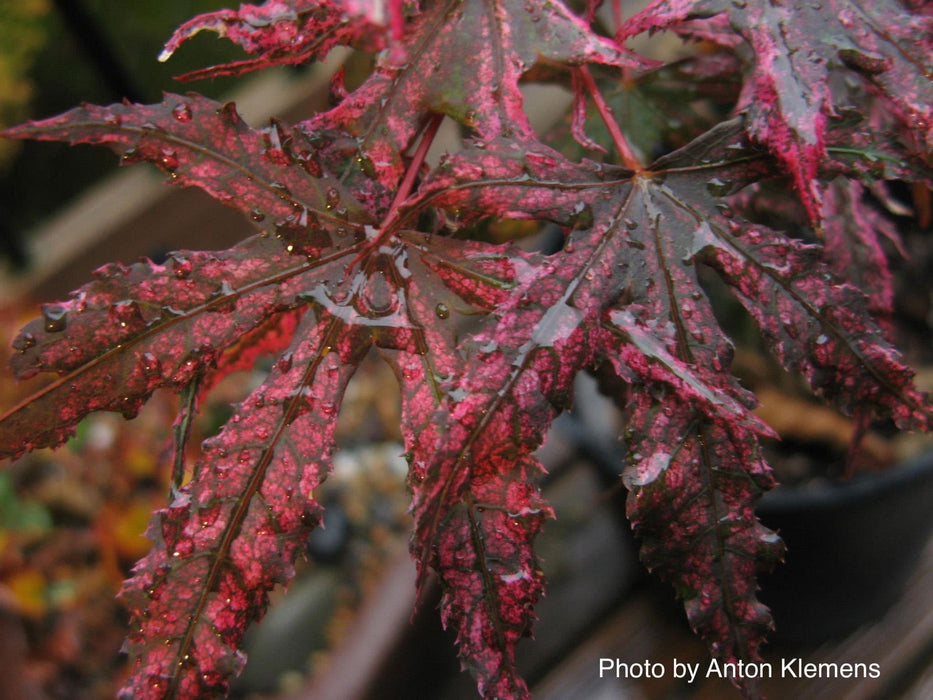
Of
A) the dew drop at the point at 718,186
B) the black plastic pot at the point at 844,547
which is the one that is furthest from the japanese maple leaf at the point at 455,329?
the black plastic pot at the point at 844,547

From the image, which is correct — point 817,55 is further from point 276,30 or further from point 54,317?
point 54,317

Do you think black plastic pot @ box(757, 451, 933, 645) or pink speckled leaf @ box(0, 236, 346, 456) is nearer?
pink speckled leaf @ box(0, 236, 346, 456)

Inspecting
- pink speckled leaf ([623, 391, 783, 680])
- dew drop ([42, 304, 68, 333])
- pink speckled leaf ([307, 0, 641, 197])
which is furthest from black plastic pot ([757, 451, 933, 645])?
dew drop ([42, 304, 68, 333])

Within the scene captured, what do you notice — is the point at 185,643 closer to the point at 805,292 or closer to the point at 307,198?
the point at 307,198

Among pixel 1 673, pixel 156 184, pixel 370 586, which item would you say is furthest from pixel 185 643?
pixel 156 184

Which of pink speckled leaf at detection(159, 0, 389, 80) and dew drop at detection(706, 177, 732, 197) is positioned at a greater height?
pink speckled leaf at detection(159, 0, 389, 80)

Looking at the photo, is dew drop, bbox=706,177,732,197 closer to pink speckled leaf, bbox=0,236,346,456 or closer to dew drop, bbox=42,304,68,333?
pink speckled leaf, bbox=0,236,346,456

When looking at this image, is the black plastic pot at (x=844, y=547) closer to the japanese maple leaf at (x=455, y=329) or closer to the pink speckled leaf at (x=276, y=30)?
the japanese maple leaf at (x=455, y=329)
